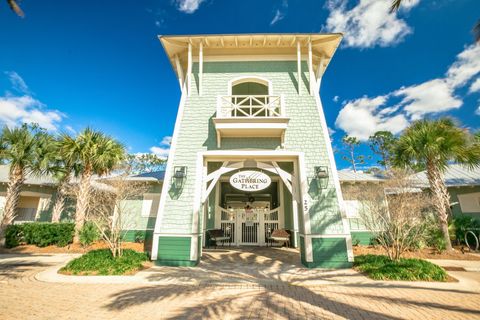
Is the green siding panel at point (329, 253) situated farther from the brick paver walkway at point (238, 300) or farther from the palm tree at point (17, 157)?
the palm tree at point (17, 157)

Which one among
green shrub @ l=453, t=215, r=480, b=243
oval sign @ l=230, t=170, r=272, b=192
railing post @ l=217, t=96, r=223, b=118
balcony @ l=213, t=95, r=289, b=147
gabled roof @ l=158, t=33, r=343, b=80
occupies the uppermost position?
gabled roof @ l=158, t=33, r=343, b=80

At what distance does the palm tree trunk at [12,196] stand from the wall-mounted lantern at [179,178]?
8.61 metres

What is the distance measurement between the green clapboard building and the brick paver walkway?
200cm

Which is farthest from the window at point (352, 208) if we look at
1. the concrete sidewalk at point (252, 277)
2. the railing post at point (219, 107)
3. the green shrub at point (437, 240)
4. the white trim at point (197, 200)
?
the railing post at point (219, 107)

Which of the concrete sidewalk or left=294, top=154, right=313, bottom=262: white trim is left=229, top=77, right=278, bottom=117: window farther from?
the concrete sidewalk

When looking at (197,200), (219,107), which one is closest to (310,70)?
(219,107)

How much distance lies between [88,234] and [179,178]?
21.1 ft

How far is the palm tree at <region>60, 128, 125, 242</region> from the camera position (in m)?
10.8

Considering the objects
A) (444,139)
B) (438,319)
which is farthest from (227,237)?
(444,139)

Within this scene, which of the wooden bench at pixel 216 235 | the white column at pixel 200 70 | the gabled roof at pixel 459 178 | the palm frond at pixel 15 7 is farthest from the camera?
the gabled roof at pixel 459 178

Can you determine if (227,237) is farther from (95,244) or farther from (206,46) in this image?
(206,46)

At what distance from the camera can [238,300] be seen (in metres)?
4.57

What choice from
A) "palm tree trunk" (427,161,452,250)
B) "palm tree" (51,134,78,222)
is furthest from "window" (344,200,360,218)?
"palm tree" (51,134,78,222)

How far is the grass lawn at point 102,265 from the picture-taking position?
6.34 metres
